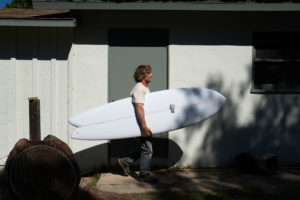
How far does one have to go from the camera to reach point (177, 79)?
5969 millimetres

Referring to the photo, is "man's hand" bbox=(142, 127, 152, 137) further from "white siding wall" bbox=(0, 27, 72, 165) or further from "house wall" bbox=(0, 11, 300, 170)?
"white siding wall" bbox=(0, 27, 72, 165)

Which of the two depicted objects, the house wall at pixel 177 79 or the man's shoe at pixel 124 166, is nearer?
the man's shoe at pixel 124 166

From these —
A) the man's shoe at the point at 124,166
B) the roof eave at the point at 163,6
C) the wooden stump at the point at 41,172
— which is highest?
the roof eave at the point at 163,6

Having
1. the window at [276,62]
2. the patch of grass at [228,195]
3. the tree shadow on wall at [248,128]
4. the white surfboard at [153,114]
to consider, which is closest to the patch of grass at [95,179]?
the white surfboard at [153,114]

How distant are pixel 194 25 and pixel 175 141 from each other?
2.17m

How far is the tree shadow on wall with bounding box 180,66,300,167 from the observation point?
605 cm

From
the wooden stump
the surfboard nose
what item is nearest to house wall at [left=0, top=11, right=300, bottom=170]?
the surfboard nose

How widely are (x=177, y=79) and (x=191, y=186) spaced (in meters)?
2.00

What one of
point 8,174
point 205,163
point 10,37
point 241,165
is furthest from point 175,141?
point 10,37

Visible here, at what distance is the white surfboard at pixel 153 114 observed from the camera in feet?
17.3

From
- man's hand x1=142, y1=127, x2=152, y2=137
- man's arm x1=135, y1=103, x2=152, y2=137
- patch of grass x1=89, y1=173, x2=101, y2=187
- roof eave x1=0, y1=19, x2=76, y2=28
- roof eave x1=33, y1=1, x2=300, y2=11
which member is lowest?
patch of grass x1=89, y1=173, x2=101, y2=187

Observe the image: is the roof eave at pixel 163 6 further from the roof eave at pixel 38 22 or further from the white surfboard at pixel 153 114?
the white surfboard at pixel 153 114

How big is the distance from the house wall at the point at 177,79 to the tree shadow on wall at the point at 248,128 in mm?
19

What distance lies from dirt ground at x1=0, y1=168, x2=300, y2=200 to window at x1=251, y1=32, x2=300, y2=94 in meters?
1.60
